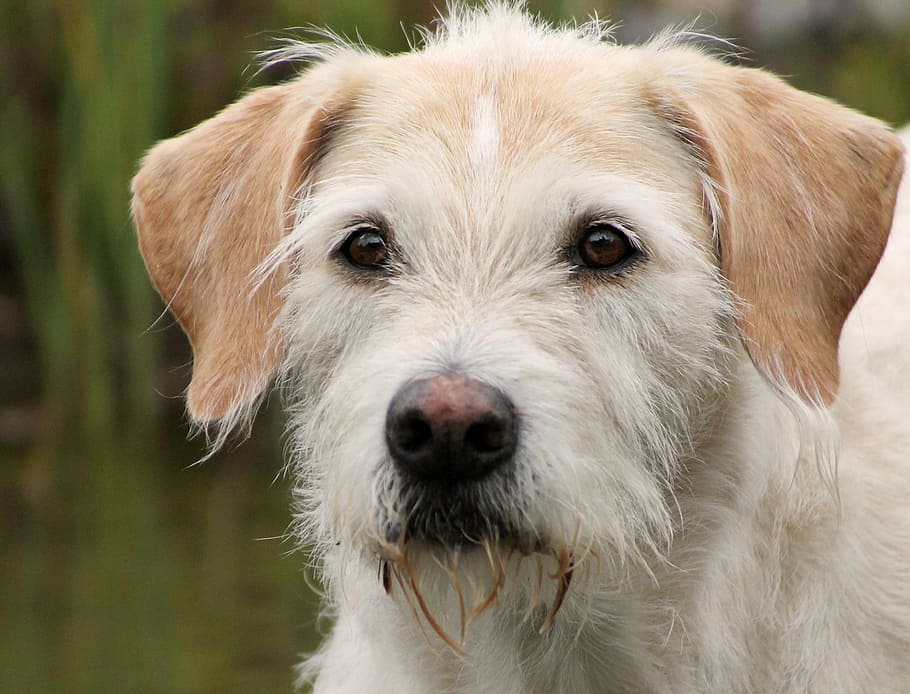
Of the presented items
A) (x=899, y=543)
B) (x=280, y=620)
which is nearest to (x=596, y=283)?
(x=899, y=543)

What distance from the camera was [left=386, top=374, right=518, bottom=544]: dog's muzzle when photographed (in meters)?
2.80

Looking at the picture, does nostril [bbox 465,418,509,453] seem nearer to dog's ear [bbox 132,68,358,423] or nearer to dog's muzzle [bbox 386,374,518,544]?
dog's muzzle [bbox 386,374,518,544]

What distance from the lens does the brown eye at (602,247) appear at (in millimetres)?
3191

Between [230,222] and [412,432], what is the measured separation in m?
0.98

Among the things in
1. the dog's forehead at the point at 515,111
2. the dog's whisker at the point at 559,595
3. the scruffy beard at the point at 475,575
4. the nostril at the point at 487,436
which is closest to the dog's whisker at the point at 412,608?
the scruffy beard at the point at 475,575

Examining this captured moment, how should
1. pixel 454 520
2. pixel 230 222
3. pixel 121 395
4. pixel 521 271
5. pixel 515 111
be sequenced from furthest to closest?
pixel 121 395, pixel 230 222, pixel 515 111, pixel 521 271, pixel 454 520

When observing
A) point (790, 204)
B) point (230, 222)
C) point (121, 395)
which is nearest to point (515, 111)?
point (790, 204)

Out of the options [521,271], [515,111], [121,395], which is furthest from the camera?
[121,395]

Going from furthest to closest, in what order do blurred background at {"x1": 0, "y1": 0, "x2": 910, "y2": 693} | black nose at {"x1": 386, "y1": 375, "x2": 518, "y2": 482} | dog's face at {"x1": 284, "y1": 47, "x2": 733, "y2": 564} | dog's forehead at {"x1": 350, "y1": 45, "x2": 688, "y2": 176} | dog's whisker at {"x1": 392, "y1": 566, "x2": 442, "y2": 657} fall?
blurred background at {"x1": 0, "y1": 0, "x2": 910, "y2": 693}, dog's forehead at {"x1": 350, "y1": 45, "x2": 688, "y2": 176}, dog's whisker at {"x1": 392, "y1": 566, "x2": 442, "y2": 657}, dog's face at {"x1": 284, "y1": 47, "x2": 733, "y2": 564}, black nose at {"x1": 386, "y1": 375, "x2": 518, "y2": 482}

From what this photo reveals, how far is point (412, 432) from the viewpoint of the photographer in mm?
2854

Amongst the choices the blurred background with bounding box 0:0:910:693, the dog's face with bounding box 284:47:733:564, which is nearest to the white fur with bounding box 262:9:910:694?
the dog's face with bounding box 284:47:733:564

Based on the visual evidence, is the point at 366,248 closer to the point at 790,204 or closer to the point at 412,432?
the point at 412,432

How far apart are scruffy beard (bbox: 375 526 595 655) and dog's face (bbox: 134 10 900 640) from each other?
0.02 metres

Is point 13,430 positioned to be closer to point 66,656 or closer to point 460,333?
point 66,656
